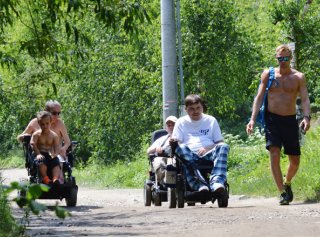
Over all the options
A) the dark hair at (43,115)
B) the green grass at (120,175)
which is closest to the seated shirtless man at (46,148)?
the dark hair at (43,115)

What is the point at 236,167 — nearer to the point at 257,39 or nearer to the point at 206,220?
the point at 206,220

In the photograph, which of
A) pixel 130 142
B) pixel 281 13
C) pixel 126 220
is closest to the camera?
pixel 126 220

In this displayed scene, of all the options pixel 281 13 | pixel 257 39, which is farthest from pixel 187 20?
pixel 257 39

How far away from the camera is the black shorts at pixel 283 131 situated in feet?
41.0

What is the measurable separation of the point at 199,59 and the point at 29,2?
17.6 m

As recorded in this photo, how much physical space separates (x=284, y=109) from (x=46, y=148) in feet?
14.1

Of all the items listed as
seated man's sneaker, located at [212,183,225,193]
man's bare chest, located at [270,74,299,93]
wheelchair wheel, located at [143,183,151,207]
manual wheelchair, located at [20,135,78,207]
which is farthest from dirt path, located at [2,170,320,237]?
manual wheelchair, located at [20,135,78,207]

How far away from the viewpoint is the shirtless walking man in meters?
12.4

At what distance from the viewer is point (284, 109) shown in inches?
490

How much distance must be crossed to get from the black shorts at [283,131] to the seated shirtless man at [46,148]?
3.80 m

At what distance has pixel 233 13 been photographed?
1161 inches

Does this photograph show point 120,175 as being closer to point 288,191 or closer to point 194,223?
point 288,191

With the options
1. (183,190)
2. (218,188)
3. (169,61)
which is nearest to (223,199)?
(218,188)

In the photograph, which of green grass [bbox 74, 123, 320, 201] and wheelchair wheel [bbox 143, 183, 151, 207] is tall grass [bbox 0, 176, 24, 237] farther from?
wheelchair wheel [bbox 143, 183, 151, 207]
